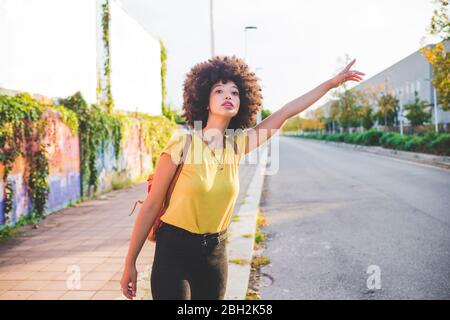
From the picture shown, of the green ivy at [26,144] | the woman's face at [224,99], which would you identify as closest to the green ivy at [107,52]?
the green ivy at [26,144]

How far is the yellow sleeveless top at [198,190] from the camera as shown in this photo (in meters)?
2.01

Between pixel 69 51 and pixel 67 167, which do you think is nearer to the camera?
pixel 67 167

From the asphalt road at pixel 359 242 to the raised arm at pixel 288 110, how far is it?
217cm

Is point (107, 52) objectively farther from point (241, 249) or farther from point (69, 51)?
point (241, 249)

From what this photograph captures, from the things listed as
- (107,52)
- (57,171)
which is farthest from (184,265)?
(107,52)

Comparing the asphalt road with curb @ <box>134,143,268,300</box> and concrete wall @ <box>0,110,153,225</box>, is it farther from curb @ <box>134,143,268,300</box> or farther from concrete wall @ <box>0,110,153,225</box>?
concrete wall @ <box>0,110,153,225</box>

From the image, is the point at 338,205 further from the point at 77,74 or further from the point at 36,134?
the point at 77,74

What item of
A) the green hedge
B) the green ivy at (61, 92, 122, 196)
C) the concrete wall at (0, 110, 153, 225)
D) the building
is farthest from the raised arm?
the building

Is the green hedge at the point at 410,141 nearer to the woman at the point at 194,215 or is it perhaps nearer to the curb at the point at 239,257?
the curb at the point at 239,257

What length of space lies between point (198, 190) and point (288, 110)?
0.80 m

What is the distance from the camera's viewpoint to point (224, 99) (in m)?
2.25

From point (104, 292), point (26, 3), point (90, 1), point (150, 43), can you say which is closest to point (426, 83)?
point (150, 43)

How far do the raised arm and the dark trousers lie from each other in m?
0.62
